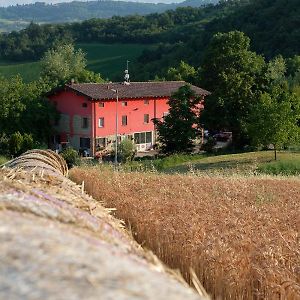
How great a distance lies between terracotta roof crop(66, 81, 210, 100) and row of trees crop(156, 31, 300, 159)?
3.41 m

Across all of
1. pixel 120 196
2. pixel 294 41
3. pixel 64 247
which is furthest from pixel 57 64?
pixel 64 247

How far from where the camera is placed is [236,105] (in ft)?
139

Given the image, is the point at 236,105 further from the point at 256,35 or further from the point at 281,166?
the point at 256,35

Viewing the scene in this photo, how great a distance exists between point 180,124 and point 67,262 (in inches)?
1457

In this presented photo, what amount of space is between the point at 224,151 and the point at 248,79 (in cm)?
518

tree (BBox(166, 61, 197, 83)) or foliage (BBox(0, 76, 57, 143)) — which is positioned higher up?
tree (BBox(166, 61, 197, 83))

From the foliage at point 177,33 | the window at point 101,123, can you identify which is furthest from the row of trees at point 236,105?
the foliage at point 177,33

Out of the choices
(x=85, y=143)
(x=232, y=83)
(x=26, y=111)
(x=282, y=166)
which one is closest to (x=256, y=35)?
(x=85, y=143)

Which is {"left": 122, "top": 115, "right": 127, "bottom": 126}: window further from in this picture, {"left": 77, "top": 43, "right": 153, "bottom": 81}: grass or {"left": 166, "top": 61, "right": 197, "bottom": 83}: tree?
{"left": 77, "top": 43, "right": 153, "bottom": 81}: grass

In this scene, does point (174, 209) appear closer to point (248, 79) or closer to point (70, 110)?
point (248, 79)

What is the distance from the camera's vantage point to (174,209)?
326 inches

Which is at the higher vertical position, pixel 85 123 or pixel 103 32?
pixel 103 32

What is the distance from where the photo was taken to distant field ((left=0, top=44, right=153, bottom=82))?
89.8 metres

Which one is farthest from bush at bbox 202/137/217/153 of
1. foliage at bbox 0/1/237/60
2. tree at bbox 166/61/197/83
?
foliage at bbox 0/1/237/60
